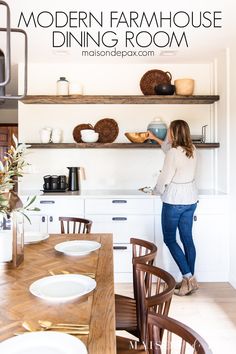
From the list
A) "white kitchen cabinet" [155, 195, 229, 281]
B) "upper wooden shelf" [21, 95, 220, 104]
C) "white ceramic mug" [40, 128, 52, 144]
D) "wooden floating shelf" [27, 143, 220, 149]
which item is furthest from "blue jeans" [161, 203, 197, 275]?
"white ceramic mug" [40, 128, 52, 144]

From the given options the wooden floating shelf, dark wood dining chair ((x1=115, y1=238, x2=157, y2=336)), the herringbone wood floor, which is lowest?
the herringbone wood floor

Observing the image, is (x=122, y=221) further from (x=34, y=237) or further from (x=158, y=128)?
(x=34, y=237)

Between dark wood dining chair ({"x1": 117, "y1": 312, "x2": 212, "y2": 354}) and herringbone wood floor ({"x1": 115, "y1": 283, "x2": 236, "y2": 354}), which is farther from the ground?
dark wood dining chair ({"x1": 117, "y1": 312, "x2": 212, "y2": 354})

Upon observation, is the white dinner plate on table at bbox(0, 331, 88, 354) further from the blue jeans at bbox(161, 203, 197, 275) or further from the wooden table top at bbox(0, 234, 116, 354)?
the blue jeans at bbox(161, 203, 197, 275)

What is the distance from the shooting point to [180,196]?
3.08 meters

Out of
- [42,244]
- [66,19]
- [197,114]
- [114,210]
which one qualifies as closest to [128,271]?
[114,210]

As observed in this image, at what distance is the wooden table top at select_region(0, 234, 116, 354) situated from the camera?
99 centimetres

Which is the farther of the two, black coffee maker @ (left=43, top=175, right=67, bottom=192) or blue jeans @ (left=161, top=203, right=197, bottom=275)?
black coffee maker @ (left=43, top=175, right=67, bottom=192)

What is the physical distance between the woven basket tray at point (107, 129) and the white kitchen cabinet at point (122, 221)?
2.69ft

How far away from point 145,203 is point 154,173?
2.14 feet

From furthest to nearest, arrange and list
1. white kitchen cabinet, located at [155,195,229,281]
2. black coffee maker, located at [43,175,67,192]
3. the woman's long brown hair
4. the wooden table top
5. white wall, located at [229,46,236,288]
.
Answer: black coffee maker, located at [43,175,67,192], white kitchen cabinet, located at [155,195,229,281], white wall, located at [229,46,236,288], the woman's long brown hair, the wooden table top

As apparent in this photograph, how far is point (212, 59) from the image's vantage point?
12.7 ft

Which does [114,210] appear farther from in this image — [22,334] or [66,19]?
[22,334]

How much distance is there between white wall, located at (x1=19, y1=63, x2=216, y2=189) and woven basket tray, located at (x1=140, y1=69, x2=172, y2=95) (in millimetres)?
124
